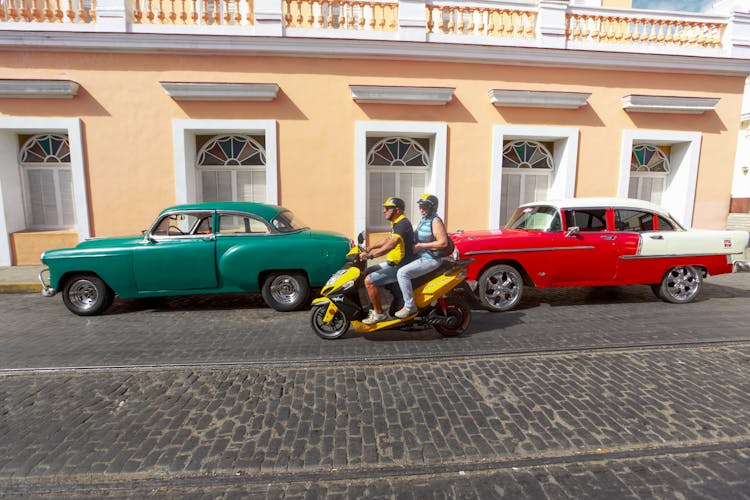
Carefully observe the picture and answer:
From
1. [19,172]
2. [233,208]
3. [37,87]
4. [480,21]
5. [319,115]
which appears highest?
[480,21]

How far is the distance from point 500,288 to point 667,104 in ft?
27.9

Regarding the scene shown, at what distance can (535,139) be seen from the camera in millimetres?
10383

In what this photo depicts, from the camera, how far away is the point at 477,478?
233 centimetres

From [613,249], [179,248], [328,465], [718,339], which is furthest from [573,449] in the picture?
[179,248]

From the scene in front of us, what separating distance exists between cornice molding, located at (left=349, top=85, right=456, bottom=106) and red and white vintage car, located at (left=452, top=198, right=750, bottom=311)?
4.44 metres

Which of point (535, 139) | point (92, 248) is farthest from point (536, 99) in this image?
point (92, 248)

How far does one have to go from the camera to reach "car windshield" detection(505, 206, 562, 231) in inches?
237

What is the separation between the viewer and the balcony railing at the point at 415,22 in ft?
29.1

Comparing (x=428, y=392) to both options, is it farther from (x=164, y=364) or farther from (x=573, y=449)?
(x=164, y=364)

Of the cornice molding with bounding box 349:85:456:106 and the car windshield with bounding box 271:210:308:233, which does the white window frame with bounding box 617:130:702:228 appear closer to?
the cornice molding with bounding box 349:85:456:106

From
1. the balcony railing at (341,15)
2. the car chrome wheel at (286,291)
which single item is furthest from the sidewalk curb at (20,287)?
the balcony railing at (341,15)

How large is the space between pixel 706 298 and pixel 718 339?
8.81 feet

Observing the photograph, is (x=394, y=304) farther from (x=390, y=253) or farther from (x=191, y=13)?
(x=191, y=13)

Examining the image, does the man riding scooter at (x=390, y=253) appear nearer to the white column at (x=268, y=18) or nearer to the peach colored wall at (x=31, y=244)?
the white column at (x=268, y=18)
